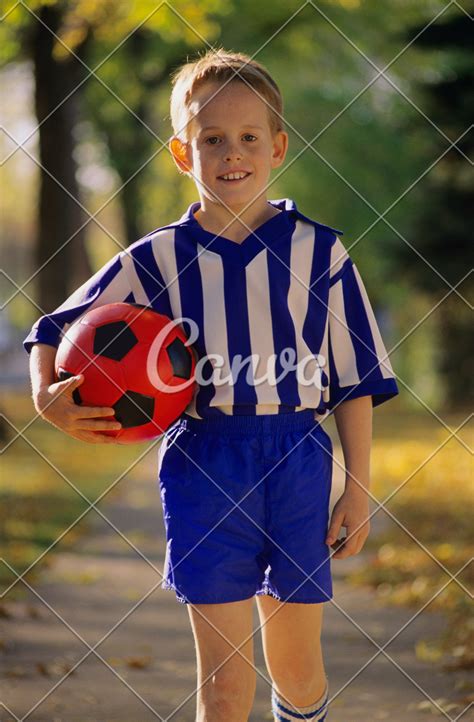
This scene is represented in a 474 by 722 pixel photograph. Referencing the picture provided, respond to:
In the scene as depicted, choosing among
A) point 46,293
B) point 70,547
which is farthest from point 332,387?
point 46,293

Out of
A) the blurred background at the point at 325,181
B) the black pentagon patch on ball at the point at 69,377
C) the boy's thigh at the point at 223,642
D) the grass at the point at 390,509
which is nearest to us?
the boy's thigh at the point at 223,642

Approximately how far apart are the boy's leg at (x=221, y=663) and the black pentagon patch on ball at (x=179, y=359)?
2.10 feet

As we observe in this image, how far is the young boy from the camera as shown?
322cm

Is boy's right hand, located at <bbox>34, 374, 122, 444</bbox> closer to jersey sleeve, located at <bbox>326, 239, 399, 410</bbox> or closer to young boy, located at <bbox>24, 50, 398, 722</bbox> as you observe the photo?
young boy, located at <bbox>24, 50, 398, 722</bbox>

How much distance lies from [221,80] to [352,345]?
86cm

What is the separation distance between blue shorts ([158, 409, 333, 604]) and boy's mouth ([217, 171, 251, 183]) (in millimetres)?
683

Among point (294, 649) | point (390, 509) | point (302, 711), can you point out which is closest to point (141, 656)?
point (302, 711)

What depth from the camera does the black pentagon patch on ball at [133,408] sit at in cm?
330

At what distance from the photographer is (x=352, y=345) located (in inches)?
136

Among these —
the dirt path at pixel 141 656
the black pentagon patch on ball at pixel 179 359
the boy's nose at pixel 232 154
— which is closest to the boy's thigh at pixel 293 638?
the black pentagon patch on ball at pixel 179 359

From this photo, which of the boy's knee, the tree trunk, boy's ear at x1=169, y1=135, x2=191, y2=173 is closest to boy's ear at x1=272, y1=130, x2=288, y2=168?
boy's ear at x1=169, y1=135, x2=191, y2=173

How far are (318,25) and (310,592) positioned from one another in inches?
698

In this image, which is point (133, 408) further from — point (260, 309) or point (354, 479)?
point (354, 479)

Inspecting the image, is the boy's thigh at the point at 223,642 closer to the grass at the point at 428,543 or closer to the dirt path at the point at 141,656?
the dirt path at the point at 141,656
